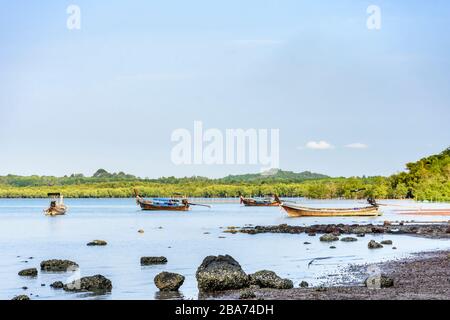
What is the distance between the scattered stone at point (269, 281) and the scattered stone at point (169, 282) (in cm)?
244

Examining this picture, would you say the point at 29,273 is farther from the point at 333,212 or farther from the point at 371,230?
the point at 333,212

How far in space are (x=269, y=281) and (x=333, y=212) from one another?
54.0 m

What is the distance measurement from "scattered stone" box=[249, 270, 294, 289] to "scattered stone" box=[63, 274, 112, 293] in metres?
4.91

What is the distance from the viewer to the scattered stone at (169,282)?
919 inches

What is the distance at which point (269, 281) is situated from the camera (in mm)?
21922

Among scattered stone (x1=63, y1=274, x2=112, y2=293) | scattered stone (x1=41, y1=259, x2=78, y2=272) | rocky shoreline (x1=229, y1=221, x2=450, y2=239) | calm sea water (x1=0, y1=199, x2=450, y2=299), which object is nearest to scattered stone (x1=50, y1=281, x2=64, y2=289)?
calm sea water (x1=0, y1=199, x2=450, y2=299)

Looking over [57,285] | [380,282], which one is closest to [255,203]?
[57,285]

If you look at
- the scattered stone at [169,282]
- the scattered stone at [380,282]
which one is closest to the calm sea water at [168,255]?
the scattered stone at [169,282]

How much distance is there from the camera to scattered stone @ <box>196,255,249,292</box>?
72.1 feet

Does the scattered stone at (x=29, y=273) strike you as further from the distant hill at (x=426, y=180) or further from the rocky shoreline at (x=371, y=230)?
the distant hill at (x=426, y=180)

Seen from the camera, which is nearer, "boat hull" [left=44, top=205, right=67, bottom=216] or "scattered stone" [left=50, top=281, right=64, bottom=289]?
"scattered stone" [left=50, top=281, right=64, bottom=289]

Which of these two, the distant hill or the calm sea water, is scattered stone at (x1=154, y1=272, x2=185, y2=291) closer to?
the calm sea water
